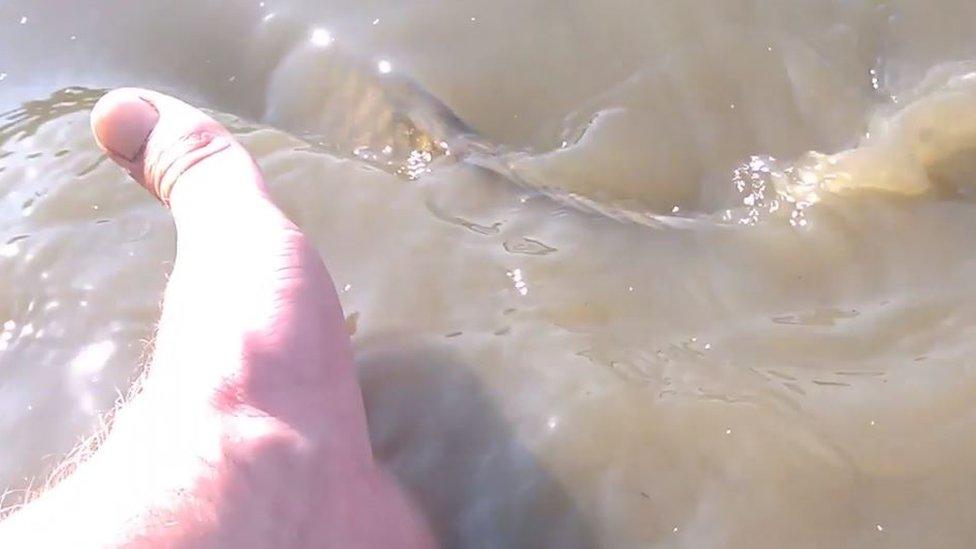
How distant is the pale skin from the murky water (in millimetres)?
140

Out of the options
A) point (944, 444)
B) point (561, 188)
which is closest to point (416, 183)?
point (561, 188)

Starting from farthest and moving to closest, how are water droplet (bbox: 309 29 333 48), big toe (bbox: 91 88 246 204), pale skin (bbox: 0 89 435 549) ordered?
water droplet (bbox: 309 29 333 48) < big toe (bbox: 91 88 246 204) < pale skin (bbox: 0 89 435 549)

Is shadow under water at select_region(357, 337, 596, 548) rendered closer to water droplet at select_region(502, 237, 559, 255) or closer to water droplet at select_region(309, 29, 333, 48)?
water droplet at select_region(502, 237, 559, 255)

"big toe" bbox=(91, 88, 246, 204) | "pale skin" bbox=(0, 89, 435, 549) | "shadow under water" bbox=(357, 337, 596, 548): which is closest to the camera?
"pale skin" bbox=(0, 89, 435, 549)

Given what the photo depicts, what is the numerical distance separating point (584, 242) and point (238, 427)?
656 millimetres

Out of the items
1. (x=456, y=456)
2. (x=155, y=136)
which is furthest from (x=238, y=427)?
(x=155, y=136)

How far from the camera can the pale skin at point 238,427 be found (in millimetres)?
1084

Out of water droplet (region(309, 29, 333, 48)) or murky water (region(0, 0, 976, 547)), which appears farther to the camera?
water droplet (region(309, 29, 333, 48))

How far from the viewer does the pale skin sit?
1.08 meters

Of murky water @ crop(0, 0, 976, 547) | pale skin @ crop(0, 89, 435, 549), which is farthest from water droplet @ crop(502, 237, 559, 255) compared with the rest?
pale skin @ crop(0, 89, 435, 549)

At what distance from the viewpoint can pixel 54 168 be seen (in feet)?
6.38

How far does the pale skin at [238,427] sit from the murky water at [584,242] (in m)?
0.14

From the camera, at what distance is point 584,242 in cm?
163

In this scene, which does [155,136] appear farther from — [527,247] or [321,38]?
[321,38]
